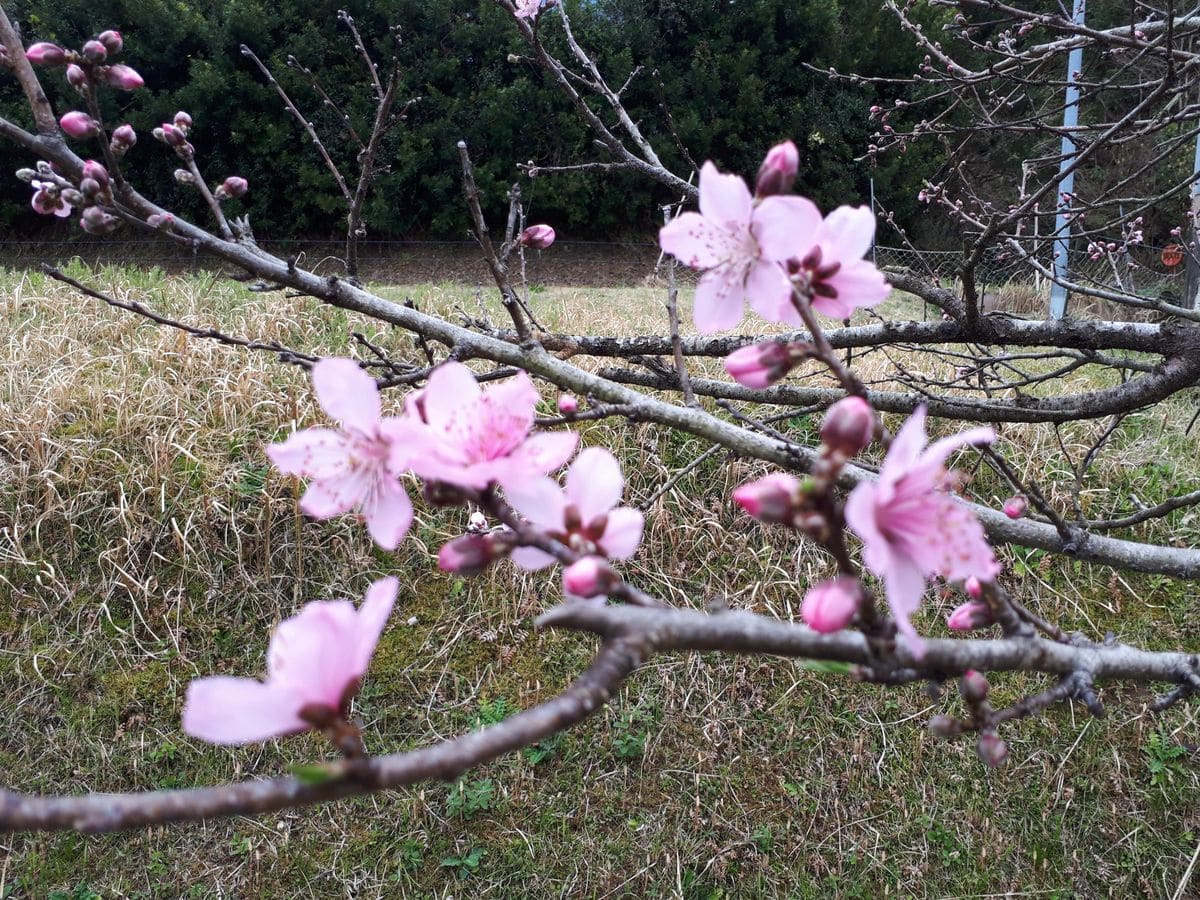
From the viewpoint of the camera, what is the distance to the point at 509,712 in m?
2.49

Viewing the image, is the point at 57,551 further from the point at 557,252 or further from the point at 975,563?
the point at 557,252

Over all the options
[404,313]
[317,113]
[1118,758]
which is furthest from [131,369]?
[317,113]

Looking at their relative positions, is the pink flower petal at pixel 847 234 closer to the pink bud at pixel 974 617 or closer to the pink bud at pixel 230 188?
the pink bud at pixel 974 617

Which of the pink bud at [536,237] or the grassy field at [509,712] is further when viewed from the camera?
the grassy field at [509,712]

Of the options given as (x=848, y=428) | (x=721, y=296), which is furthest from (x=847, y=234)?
(x=848, y=428)

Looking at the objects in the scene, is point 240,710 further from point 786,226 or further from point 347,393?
point 786,226

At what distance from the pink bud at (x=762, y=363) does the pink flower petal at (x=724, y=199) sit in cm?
13

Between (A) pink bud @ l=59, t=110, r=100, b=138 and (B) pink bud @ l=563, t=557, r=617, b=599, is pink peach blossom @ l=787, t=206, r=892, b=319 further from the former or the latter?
(A) pink bud @ l=59, t=110, r=100, b=138

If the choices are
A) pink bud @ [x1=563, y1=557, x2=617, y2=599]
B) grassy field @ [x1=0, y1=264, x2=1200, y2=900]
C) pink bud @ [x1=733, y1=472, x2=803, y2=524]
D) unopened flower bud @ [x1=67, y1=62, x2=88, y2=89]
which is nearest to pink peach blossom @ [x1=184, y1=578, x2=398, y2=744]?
pink bud @ [x1=563, y1=557, x2=617, y2=599]

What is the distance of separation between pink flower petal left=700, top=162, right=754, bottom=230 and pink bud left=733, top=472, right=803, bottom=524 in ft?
0.93

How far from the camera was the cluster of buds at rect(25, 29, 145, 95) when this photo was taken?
946 mm

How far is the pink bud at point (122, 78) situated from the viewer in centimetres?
101

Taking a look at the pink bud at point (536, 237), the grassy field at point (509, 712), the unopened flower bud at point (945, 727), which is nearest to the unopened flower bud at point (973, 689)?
the unopened flower bud at point (945, 727)

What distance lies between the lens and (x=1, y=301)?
13.8ft
